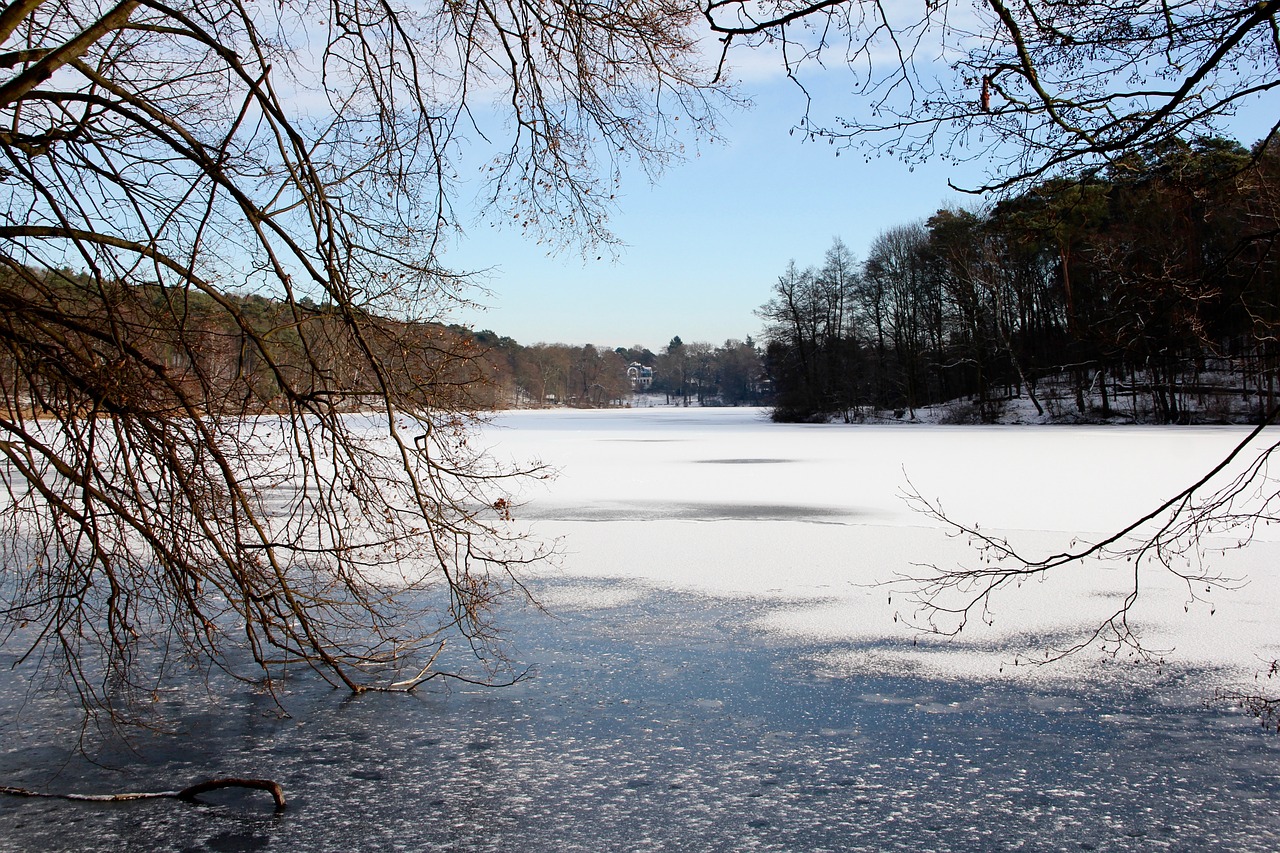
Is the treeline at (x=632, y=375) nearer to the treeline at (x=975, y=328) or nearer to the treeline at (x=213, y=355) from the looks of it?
the treeline at (x=975, y=328)

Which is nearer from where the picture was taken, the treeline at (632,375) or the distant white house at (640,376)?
the treeline at (632,375)

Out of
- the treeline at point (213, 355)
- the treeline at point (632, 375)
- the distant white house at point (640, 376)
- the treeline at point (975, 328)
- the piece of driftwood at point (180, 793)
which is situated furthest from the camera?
the distant white house at point (640, 376)

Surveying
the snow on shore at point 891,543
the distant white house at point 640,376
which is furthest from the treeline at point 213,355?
the distant white house at point 640,376

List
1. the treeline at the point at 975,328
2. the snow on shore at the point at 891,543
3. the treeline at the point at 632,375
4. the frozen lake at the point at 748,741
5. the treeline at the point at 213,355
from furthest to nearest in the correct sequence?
the treeline at the point at 632,375 → the treeline at the point at 975,328 → the snow on shore at the point at 891,543 → the treeline at the point at 213,355 → the frozen lake at the point at 748,741

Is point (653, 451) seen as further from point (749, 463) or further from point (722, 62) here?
point (722, 62)

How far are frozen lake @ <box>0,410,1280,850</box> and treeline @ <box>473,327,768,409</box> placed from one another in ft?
202

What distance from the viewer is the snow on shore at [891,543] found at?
525 centimetres

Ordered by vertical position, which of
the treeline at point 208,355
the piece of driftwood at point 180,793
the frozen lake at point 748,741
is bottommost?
the frozen lake at point 748,741

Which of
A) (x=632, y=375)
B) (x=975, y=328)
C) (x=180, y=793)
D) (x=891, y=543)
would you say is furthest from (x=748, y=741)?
(x=632, y=375)

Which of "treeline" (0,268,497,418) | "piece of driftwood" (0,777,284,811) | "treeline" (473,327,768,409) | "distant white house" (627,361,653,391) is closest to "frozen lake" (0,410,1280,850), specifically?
"piece of driftwood" (0,777,284,811)

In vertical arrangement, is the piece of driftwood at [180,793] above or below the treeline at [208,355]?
below

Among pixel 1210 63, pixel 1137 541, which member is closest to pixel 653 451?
pixel 1137 541

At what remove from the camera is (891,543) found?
26.9 feet

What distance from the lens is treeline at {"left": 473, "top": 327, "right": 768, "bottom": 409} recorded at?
266ft
